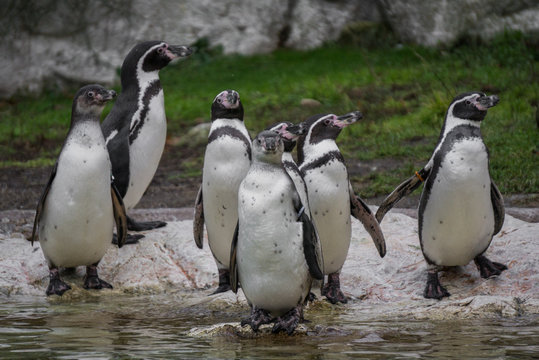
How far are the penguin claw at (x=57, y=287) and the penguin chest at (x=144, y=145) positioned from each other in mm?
1025

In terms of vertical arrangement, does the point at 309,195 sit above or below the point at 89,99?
below

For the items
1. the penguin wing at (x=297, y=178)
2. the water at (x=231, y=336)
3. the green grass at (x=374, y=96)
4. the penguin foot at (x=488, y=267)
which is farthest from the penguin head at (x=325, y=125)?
Result: the green grass at (x=374, y=96)

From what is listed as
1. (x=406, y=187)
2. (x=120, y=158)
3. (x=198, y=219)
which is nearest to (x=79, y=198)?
(x=198, y=219)

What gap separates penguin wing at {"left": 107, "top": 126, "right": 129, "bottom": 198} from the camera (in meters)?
6.52

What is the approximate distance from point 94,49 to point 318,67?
3825mm

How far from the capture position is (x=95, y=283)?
592 cm

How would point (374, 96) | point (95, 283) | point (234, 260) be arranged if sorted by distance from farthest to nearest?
1. point (374, 96)
2. point (95, 283)
3. point (234, 260)

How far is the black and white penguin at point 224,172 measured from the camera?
17.7 ft

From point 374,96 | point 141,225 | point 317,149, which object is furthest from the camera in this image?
point 374,96

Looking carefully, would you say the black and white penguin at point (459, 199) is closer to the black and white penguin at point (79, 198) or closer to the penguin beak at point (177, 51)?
the black and white penguin at point (79, 198)

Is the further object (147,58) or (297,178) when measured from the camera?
(147,58)

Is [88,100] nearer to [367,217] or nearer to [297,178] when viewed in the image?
[297,178]

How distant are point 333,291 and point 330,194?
0.62m

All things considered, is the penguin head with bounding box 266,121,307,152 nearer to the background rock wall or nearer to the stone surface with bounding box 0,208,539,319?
the stone surface with bounding box 0,208,539,319
